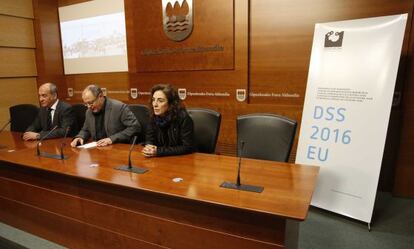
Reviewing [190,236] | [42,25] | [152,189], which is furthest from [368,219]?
[42,25]

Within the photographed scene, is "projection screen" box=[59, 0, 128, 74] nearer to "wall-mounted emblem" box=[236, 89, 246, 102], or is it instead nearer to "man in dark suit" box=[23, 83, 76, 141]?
"man in dark suit" box=[23, 83, 76, 141]

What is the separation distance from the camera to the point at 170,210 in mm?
1581

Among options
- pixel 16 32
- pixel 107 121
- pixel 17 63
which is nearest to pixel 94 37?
pixel 16 32

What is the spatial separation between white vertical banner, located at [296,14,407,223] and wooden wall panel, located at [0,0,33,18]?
4.33 metres

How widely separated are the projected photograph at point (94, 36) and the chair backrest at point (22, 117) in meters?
1.34

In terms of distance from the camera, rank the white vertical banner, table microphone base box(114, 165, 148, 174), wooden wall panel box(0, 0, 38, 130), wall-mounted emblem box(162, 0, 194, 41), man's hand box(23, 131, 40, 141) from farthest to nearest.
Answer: wooden wall panel box(0, 0, 38, 130) → wall-mounted emblem box(162, 0, 194, 41) → man's hand box(23, 131, 40, 141) → the white vertical banner → table microphone base box(114, 165, 148, 174)

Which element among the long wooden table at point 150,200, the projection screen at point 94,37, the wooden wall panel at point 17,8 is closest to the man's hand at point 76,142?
the long wooden table at point 150,200

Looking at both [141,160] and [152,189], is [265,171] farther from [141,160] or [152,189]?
[141,160]

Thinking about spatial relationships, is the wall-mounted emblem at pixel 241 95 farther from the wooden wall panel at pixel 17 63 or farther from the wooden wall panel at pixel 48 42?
the wooden wall panel at pixel 17 63

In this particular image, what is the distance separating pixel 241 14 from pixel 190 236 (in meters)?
2.58

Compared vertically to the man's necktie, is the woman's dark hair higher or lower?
higher

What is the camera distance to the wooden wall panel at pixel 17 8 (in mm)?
4266

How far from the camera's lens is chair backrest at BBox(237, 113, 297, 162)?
2115 millimetres

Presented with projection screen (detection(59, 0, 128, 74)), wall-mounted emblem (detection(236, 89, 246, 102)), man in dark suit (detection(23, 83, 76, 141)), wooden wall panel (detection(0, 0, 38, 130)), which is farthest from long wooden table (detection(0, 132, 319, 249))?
wooden wall panel (detection(0, 0, 38, 130))
